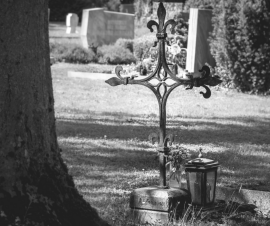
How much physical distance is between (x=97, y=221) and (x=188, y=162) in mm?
1344

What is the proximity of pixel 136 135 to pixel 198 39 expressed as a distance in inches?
272

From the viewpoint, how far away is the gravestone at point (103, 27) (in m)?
24.2

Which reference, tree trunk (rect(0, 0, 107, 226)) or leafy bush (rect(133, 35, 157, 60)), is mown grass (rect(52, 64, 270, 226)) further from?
leafy bush (rect(133, 35, 157, 60))

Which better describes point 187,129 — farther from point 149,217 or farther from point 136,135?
point 149,217

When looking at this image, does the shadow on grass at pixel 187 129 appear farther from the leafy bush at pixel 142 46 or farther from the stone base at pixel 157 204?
the leafy bush at pixel 142 46

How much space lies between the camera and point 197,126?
10492 millimetres

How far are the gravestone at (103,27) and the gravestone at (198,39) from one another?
7642 millimetres

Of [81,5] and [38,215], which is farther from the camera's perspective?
[81,5]

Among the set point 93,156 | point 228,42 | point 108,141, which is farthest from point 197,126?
point 228,42

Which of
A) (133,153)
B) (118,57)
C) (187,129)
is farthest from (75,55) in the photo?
(133,153)

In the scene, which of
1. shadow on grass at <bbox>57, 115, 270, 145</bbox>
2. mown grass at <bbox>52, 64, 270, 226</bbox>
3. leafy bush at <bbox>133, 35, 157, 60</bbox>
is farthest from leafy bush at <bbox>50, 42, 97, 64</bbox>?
shadow on grass at <bbox>57, 115, 270, 145</bbox>

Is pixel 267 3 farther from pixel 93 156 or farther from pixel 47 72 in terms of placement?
pixel 47 72

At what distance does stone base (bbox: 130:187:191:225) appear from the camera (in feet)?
16.7

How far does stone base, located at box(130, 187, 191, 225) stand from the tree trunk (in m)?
1.11
